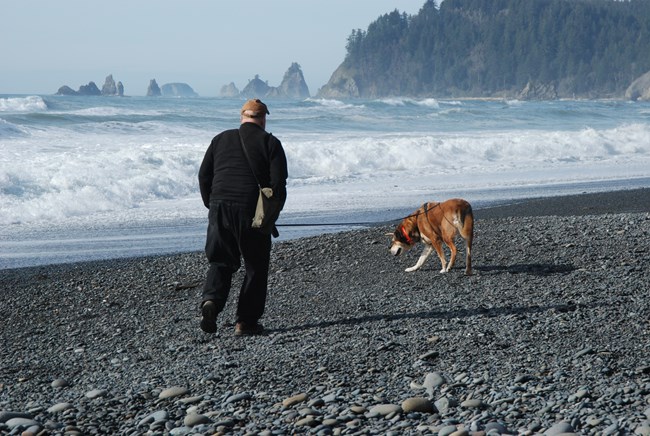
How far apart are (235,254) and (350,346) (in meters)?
1.08

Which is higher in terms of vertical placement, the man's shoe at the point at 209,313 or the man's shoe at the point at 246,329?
the man's shoe at the point at 209,313

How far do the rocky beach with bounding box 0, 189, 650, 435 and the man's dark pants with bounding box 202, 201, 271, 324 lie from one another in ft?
0.89

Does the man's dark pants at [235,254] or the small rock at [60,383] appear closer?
the small rock at [60,383]

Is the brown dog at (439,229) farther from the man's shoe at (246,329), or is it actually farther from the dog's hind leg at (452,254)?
the man's shoe at (246,329)

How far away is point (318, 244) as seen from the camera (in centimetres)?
963

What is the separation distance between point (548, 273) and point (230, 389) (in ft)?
12.7

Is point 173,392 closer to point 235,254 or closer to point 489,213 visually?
point 235,254

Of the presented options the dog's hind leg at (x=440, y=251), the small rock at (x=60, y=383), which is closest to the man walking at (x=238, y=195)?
the small rock at (x=60, y=383)

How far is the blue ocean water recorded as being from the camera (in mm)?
11508

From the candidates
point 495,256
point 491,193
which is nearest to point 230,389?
point 495,256

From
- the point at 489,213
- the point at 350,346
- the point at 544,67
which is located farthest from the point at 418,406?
the point at 544,67

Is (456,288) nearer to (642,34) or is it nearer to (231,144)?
(231,144)

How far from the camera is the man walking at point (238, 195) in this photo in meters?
5.88

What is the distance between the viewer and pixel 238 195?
232 inches
